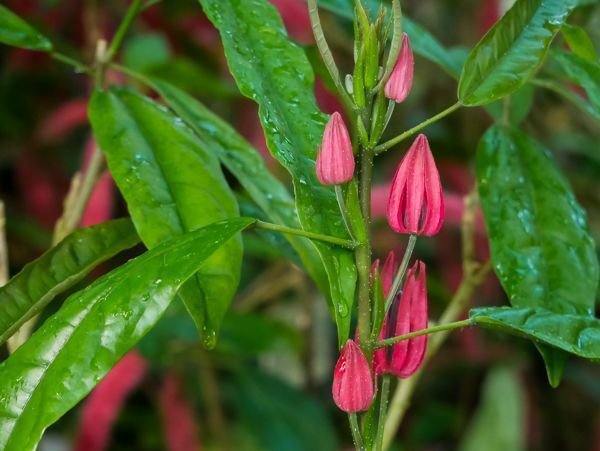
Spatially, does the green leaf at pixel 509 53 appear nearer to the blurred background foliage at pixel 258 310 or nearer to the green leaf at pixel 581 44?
the green leaf at pixel 581 44

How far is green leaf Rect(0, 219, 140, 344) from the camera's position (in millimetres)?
685

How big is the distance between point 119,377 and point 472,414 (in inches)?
33.6

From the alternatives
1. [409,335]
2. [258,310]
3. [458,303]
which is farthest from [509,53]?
[258,310]

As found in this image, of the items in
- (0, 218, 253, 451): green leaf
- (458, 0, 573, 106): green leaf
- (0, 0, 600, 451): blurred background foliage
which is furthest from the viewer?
(0, 0, 600, 451): blurred background foliage

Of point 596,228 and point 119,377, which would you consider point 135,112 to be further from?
point 596,228

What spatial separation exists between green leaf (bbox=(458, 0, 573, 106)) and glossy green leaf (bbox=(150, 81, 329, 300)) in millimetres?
170

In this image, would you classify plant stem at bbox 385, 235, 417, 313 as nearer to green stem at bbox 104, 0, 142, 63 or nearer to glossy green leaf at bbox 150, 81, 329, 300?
glossy green leaf at bbox 150, 81, 329, 300

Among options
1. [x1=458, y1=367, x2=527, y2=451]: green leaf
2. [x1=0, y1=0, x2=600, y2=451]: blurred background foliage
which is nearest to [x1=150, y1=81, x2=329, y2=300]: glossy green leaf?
[x1=0, y1=0, x2=600, y2=451]: blurred background foliage

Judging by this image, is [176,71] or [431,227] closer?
[431,227]

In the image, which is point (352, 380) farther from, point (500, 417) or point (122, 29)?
point (500, 417)

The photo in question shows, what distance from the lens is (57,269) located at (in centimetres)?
73

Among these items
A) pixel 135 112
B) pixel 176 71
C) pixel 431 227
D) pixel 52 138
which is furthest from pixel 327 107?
pixel 431 227

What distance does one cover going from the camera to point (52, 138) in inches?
68.9

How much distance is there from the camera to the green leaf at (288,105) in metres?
0.62
